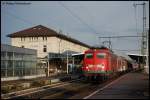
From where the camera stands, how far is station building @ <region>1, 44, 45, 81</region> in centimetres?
4197

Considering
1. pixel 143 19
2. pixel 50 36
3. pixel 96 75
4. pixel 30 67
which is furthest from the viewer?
pixel 50 36

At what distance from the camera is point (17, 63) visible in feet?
150

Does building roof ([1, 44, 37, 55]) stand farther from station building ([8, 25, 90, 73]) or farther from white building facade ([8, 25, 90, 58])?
white building facade ([8, 25, 90, 58])

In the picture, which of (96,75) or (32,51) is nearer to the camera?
(96,75)

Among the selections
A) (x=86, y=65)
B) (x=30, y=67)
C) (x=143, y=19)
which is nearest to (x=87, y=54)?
(x=86, y=65)

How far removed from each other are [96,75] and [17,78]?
1281 centimetres

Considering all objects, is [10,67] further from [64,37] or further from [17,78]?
[64,37]

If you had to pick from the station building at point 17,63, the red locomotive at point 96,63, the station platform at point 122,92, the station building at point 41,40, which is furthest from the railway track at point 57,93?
the station building at point 41,40

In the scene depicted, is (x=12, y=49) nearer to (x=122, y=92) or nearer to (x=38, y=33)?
(x=122, y=92)

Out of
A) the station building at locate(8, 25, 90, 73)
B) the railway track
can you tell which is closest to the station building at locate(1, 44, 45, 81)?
the railway track

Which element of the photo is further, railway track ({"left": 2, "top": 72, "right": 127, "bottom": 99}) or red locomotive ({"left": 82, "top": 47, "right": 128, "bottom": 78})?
red locomotive ({"left": 82, "top": 47, "right": 128, "bottom": 78})

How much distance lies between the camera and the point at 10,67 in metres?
43.4

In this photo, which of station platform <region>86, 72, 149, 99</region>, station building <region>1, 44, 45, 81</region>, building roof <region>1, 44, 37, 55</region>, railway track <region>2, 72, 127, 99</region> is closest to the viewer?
station platform <region>86, 72, 149, 99</region>

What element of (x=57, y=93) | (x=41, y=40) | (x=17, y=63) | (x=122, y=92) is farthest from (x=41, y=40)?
Result: (x=122, y=92)
